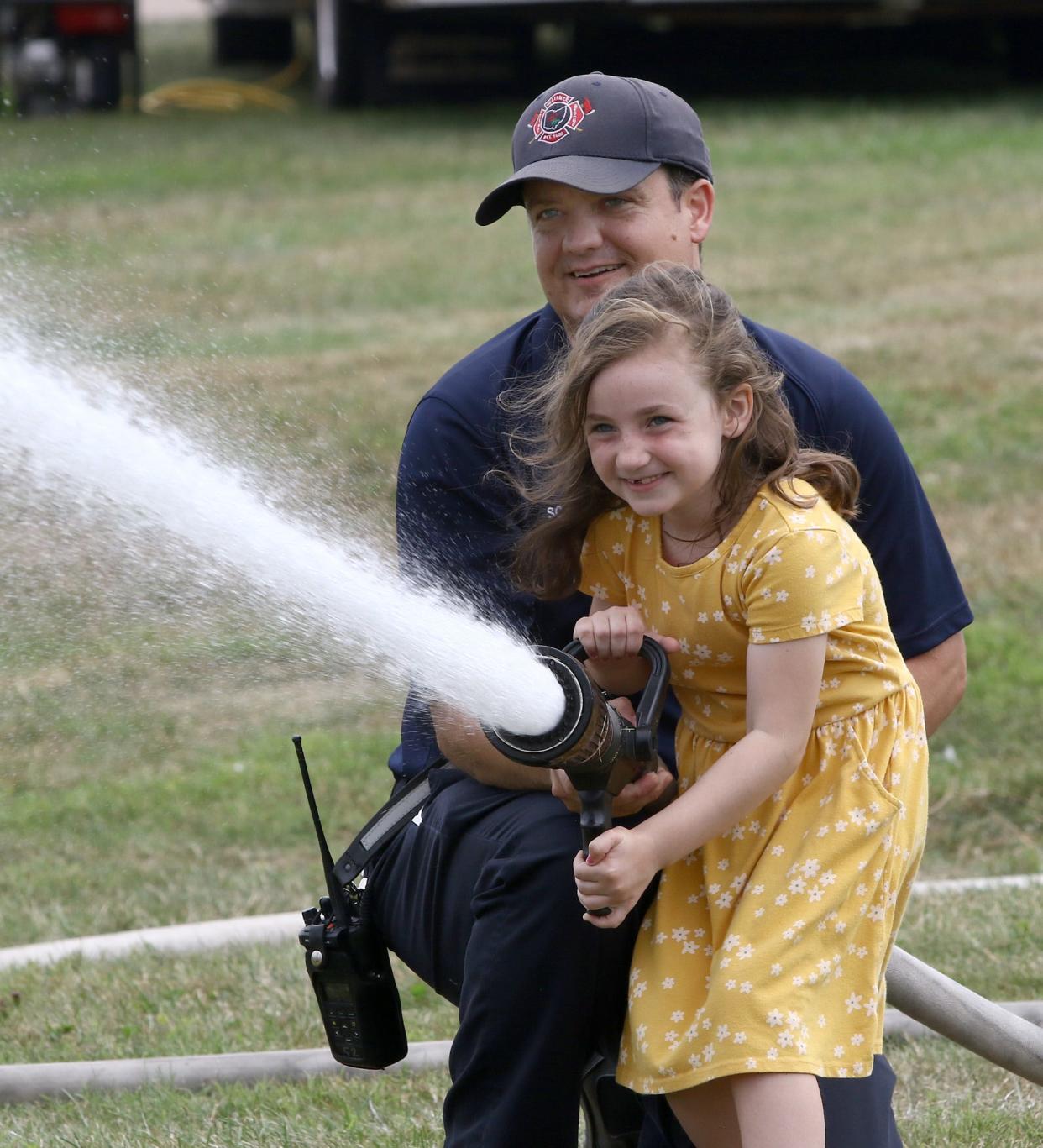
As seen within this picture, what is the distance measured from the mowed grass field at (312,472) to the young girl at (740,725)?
574 millimetres

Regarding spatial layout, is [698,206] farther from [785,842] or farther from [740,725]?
[785,842]

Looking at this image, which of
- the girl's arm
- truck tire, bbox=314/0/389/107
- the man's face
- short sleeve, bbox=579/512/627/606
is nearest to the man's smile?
the man's face

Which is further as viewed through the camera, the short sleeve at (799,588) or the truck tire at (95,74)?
the truck tire at (95,74)

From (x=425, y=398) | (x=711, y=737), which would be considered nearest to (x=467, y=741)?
(x=711, y=737)

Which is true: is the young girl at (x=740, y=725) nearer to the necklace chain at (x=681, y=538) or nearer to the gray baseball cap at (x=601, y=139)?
the necklace chain at (x=681, y=538)

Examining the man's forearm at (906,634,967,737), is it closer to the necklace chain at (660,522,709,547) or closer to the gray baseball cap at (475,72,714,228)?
the necklace chain at (660,522,709,547)

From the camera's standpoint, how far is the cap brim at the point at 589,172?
3.09m

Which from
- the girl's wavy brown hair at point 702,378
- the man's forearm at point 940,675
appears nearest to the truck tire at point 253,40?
the man's forearm at point 940,675

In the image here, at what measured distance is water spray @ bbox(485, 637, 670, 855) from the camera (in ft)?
8.32

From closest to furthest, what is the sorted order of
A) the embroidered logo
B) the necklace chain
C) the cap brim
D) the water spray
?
the water spray, the necklace chain, the cap brim, the embroidered logo

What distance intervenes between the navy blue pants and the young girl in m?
0.09

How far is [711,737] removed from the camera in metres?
2.79

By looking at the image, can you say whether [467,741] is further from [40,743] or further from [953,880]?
[40,743]

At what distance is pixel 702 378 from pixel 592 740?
54 cm
